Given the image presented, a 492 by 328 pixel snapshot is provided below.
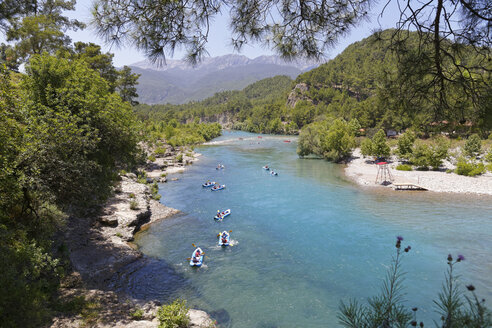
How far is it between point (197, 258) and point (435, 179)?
36299 mm

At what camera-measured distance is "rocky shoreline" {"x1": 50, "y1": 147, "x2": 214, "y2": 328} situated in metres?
11.3

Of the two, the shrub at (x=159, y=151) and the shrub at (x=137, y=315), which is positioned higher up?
the shrub at (x=159, y=151)

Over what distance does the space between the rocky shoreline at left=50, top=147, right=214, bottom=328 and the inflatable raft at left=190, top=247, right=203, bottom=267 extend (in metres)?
3.90

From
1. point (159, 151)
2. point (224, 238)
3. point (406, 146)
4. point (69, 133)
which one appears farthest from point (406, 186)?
point (159, 151)

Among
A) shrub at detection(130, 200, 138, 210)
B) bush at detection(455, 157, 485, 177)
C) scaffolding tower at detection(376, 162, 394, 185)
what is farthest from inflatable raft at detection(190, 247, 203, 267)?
bush at detection(455, 157, 485, 177)

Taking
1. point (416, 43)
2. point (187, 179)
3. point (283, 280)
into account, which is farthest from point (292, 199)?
point (416, 43)

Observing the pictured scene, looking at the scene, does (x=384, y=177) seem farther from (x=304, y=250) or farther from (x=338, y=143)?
(x=304, y=250)

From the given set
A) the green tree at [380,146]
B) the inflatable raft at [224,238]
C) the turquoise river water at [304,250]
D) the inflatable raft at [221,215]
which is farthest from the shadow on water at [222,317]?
the green tree at [380,146]

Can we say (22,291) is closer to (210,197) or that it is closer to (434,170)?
(210,197)

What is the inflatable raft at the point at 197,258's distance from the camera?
723 inches

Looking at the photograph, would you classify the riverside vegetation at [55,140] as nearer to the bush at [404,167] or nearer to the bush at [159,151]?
the bush at [404,167]

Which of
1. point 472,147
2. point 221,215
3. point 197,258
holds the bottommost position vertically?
point 197,258

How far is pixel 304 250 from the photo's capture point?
2066 cm

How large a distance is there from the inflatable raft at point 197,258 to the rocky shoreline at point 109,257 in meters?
3.90
